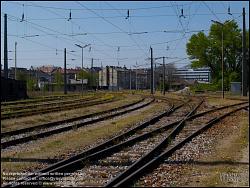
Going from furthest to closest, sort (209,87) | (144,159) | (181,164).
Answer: (209,87), (144,159), (181,164)

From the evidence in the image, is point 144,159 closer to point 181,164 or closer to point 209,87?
point 181,164

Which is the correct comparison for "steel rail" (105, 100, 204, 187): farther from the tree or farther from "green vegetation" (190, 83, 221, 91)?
"green vegetation" (190, 83, 221, 91)

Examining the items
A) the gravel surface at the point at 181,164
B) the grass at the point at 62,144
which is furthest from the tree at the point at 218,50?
the gravel surface at the point at 181,164

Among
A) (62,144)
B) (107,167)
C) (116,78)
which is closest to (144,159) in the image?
(107,167)

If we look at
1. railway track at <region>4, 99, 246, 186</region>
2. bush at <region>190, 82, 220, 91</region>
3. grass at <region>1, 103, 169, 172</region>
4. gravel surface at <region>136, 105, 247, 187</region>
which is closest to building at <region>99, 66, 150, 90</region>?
bush at <region>190, 82, 220, 91</region>

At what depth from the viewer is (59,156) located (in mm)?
13680

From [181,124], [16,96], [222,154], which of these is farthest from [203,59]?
[222,154]

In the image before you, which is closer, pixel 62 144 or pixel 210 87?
pixel 62 144

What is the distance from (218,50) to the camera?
10312 centimetres

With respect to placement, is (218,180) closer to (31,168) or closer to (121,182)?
(121,182)

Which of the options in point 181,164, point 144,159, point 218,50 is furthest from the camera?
point 218,50

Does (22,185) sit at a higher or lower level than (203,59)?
lower

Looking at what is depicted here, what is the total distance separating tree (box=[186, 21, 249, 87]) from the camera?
9769cm

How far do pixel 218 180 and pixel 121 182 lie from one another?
2.08 metres
